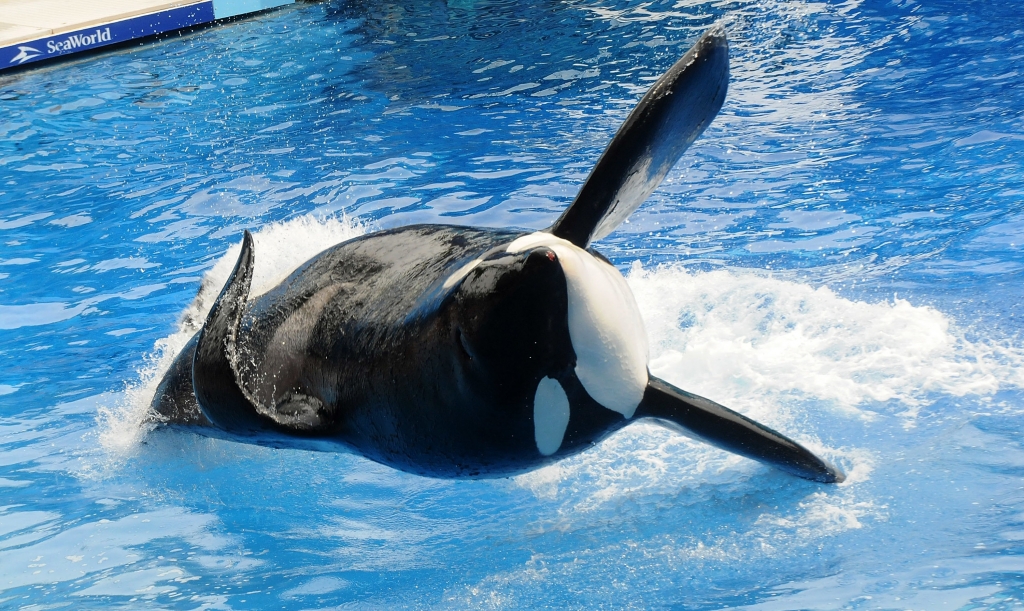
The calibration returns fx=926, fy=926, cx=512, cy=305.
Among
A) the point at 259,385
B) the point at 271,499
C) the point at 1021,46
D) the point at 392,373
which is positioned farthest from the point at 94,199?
the point at 1021,46

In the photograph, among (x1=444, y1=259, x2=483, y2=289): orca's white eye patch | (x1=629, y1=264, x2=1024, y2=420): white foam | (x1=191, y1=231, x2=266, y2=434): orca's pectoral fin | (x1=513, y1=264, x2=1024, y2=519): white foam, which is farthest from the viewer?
(x1=629, y1=264, x2=1024, y2=420): white foam

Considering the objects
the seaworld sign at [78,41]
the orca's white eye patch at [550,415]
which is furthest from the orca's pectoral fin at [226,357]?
the seaworld sign at [78,41]

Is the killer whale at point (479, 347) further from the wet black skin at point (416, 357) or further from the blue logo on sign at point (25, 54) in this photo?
the blue logo on sign at point (25, 54)

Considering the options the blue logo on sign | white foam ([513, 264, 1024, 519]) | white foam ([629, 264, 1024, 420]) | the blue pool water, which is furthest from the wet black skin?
the blue logo on sign

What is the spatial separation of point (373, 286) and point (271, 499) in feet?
5.02

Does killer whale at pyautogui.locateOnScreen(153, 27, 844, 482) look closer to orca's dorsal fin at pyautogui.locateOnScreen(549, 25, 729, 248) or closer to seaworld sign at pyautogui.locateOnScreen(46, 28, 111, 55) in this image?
orca's dorsal fin at pyautogui.locateOnScreen(549, 25, 729, 248)

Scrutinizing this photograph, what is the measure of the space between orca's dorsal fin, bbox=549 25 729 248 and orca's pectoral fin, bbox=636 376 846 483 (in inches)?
22.3

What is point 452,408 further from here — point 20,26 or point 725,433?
point 20,26

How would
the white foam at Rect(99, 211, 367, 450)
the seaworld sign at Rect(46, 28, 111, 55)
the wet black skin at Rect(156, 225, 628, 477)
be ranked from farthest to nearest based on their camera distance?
1. the seaworld sign at Rect(46, 28, 111, 55)
2. the white foam at Rect(99, 211, 367, 450)
3. the wet black skin at Rect(156, 225, 628, 477)

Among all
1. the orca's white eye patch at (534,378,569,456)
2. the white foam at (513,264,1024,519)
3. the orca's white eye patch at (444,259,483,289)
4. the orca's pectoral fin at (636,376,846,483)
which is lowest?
the white foam at (513,264,1024,519)

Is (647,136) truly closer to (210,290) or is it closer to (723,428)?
(723,428)

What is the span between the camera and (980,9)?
11.0m

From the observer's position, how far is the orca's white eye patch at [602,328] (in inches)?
100

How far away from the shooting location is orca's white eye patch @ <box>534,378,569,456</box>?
264cm
